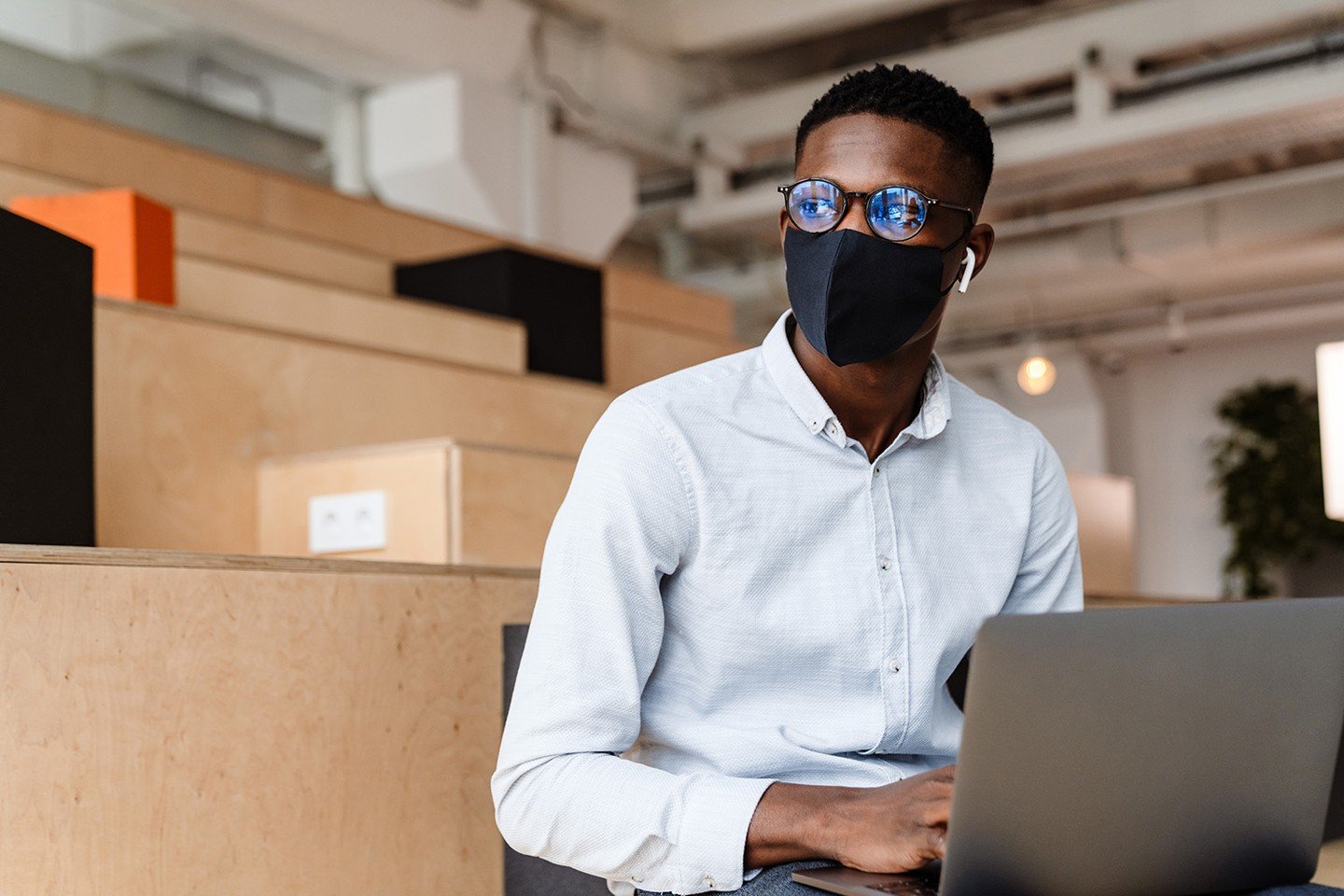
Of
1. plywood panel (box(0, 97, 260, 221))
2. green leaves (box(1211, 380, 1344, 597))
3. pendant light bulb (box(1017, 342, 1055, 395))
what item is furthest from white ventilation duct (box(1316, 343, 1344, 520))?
green leaves (box(1211, 380, 1344, 597))

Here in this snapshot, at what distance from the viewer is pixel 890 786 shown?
0.99 meters

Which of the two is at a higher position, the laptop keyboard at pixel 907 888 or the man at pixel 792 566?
the man at pixel 792 566

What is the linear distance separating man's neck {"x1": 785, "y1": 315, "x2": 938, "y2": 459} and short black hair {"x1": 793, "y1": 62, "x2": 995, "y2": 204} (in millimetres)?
166

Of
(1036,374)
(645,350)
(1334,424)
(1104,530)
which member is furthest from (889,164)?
(1036,374)

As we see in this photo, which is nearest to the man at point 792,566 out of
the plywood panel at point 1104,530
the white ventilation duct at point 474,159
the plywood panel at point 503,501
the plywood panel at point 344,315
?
the plywood panel at point 503,501

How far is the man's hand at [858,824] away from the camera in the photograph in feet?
3.07

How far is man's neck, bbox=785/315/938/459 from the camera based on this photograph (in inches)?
47.8

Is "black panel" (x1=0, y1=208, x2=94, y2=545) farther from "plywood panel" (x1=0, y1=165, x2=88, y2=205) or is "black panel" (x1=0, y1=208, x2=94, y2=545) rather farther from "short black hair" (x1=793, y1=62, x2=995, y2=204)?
"plywood panel" (x1=0, y1=165, x2=88, y2=205)

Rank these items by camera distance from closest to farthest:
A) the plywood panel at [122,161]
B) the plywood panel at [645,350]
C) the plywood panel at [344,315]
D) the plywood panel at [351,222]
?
the plywood panel at [344,315], the plywood panel at [122,161], the plywood panel at [351,222], the plywood panel at [645,350]

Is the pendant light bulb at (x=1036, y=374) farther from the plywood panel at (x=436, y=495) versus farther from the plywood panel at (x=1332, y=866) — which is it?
the plywood panel at (x=1332, y=866)

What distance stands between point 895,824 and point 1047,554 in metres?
0.47

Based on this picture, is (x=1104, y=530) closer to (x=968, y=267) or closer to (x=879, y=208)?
(x=968, y=267)

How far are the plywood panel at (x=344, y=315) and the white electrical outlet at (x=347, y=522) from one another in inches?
18.2

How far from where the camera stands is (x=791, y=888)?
992 millimetres
